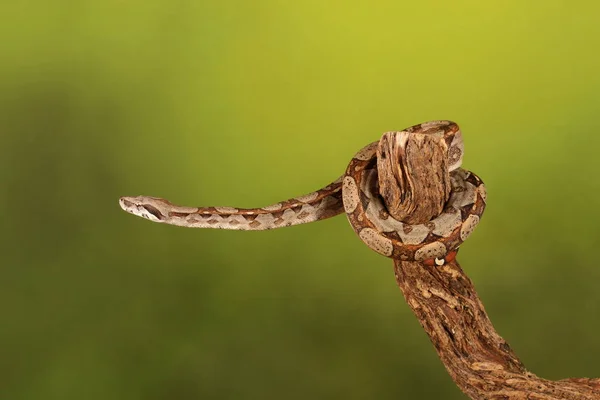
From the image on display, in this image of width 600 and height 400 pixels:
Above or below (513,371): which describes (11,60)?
above

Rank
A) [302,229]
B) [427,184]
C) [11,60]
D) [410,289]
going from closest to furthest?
[427,184], [410,289], [11,60], [302,229]

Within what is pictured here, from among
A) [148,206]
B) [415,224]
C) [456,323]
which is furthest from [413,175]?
[148,206]

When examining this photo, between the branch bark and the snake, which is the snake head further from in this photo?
the branch bark

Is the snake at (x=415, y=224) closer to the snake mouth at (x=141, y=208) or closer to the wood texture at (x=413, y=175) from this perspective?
the wood texture at (x=413, y=175)

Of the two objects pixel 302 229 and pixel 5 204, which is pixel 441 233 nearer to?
pixel 302 229

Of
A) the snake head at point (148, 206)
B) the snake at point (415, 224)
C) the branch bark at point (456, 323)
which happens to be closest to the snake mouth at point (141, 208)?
the snake head at point (148, 206)

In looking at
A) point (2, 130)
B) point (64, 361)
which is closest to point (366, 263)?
point (64, 361)

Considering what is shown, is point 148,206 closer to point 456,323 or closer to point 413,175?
point 413,175

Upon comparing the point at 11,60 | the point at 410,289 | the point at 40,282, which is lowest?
the point at 40,282
